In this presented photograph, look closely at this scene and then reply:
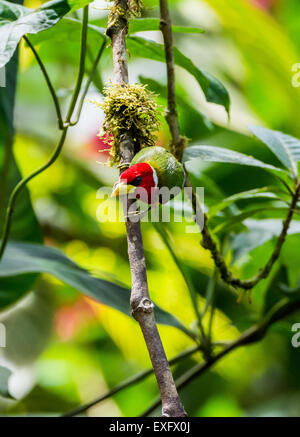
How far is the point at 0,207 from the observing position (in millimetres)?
1052

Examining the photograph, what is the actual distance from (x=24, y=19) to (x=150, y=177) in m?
0.24

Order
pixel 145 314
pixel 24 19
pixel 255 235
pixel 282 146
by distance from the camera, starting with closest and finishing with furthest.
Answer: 1. pixel 145 314
2. pixel 24 19
3. pixel 282 146
4. pixel 255 235

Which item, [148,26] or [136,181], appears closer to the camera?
[136,181]

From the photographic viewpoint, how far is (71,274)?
33.9 inches

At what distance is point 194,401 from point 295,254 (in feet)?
2.46

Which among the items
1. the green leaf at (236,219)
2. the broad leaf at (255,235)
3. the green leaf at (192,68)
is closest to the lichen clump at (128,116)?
the green leaf at (192,68)

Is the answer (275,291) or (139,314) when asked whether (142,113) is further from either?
(275,291)

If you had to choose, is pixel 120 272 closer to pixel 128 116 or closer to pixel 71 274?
pixel 71 274

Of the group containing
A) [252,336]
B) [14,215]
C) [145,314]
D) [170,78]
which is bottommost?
[252,336]

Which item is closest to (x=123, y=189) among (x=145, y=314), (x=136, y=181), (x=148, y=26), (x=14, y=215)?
(x=136, y=181)

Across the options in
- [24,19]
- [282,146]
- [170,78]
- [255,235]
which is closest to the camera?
[24,19]

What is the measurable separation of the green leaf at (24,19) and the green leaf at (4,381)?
1.57 ft

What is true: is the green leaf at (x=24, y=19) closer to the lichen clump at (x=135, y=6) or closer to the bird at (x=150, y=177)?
the lichen clump at (x=135, y=6)
